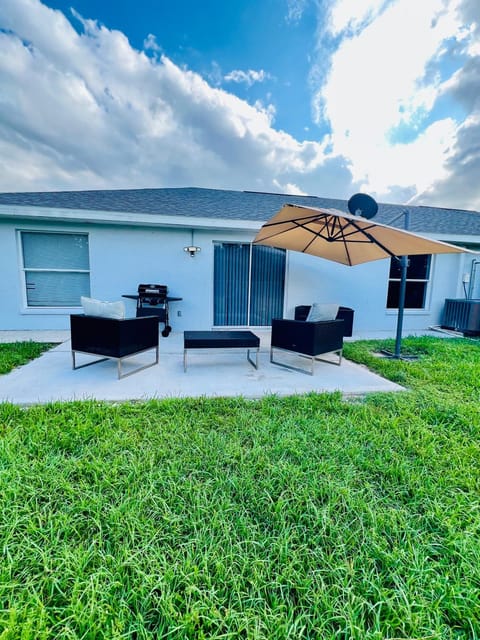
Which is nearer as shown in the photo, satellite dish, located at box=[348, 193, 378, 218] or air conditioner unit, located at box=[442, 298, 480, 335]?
satellite dish, located at box=[348, 193, 378, 218]

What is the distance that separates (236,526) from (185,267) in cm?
606

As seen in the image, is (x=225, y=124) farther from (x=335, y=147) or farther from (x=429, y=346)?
(x=429, y=346)

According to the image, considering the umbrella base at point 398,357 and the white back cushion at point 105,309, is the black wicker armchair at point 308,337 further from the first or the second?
the white back cushion at point 105,309

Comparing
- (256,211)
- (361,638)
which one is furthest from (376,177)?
(361,638)

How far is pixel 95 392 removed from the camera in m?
3.37

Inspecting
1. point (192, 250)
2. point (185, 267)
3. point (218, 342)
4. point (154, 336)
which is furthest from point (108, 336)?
point (192, 250)

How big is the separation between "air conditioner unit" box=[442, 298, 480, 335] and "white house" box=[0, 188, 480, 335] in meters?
0.29

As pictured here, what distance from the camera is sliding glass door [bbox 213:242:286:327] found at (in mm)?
7184

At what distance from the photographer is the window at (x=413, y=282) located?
8.17 meters

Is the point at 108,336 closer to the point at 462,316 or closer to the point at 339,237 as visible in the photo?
the point at 339,237

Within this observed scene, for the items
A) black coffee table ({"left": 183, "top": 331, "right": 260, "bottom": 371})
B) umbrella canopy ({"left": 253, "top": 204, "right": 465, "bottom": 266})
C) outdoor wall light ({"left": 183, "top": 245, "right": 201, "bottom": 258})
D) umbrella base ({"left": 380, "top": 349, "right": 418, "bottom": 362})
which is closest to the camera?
umbrella canopy ({"left": 253, "top": 204, "right": 465, "bottom": 266})

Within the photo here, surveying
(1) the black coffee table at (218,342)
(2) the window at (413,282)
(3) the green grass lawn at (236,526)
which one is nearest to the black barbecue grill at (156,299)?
(1) the black coffee table at (218,342)

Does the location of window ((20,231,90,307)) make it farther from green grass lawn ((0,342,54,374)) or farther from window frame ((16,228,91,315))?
green grass lawn ((0,342,54,374))

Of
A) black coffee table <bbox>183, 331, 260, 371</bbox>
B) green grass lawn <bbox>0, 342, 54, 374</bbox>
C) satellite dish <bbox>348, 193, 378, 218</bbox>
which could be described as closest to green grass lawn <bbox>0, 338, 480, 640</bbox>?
black coffee table <bbox>183, 331, 260, 371</bbox>
